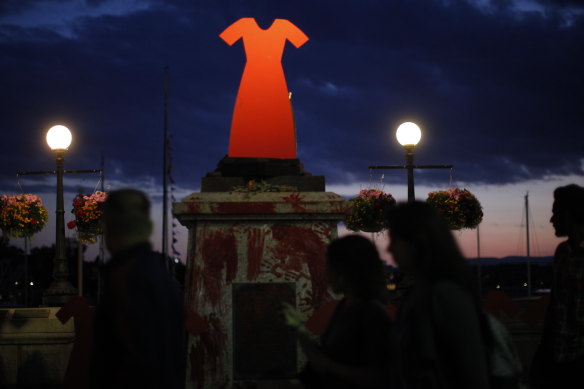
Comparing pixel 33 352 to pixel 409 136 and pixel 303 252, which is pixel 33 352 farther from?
pixel 409 136

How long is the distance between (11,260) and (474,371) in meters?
94.0

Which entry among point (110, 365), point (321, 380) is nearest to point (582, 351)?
point (321, 380)

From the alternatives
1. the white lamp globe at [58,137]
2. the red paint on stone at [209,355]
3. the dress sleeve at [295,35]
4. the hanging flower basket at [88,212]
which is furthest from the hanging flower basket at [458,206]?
the red paint on stone at [209,355]

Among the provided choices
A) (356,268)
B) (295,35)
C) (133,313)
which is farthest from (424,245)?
(295,35)

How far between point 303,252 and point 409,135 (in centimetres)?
653

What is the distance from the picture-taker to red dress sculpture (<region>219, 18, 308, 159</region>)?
328 inches

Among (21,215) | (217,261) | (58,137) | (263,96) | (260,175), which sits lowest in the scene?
(217,261)

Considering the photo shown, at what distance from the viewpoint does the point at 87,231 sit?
15.7 metres

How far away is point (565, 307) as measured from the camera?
4.60 meters

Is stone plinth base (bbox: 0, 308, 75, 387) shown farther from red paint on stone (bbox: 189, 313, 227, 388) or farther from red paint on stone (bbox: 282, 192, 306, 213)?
red paint on stone (bbox: 282, 192, 306, 213)

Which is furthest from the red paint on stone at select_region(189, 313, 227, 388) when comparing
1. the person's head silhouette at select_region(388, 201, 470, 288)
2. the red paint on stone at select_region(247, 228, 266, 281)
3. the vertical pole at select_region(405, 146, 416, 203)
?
the vertical pole at select_region(405, 146, 416, 203)

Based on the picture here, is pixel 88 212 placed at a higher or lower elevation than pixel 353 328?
higher

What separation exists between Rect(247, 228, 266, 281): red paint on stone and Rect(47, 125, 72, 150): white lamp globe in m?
9.09

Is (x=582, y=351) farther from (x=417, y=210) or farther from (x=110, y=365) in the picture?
(x=110, y=365)
